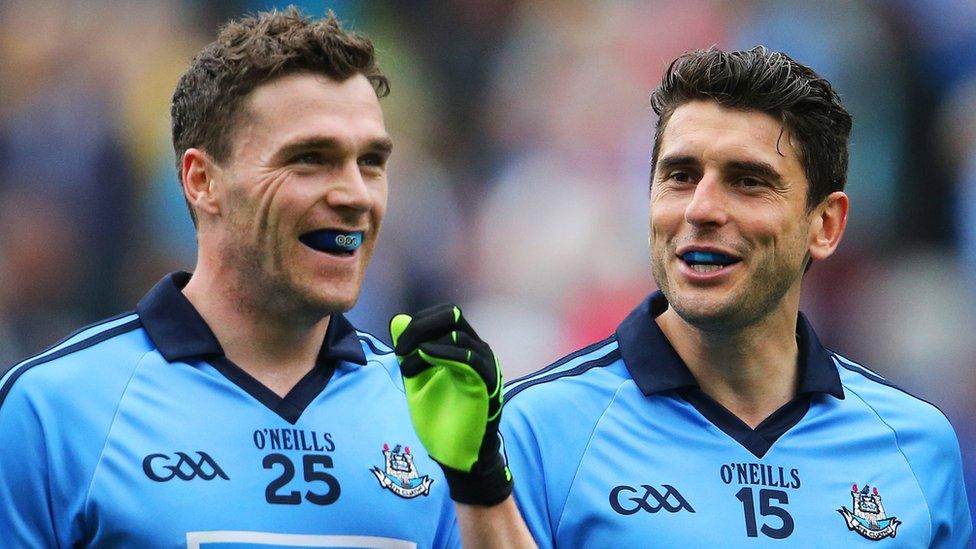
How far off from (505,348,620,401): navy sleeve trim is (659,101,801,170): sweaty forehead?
52cm

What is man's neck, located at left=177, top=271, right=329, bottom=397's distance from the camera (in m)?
3.29

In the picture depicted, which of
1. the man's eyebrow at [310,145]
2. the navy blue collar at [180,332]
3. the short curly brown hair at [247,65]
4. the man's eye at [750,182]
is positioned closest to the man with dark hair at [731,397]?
the man's eye at [750,182]

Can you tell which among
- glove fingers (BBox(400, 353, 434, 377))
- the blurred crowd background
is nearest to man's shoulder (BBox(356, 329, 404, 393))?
glove fingers (BBox(400, 353, 434, 377))

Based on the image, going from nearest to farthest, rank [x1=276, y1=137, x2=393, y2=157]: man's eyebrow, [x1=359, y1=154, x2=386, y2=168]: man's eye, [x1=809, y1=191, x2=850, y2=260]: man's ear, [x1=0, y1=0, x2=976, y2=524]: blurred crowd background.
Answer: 1. [x1=276, y1=137, x2=393, y2=157]: man's eyebrow
2. [x1=359, y1=154, x2=386, y2=168]: man's eye
3. [x1=809, y1=191, x2=850, y2=260]: man's ear
4. [x1=0, y1=0, x2=976, y2=524]: blurred crowd background

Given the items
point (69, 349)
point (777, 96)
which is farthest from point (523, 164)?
point (69, 349)

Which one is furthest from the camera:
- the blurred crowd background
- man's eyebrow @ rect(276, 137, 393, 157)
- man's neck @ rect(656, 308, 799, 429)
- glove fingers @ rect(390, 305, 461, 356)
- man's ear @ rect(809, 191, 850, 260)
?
the blurred crowd background

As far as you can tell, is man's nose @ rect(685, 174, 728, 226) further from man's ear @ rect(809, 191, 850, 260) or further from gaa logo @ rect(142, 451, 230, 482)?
gaa logo @ rect(142, 451, 230, 482)

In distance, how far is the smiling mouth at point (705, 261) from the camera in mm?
3457

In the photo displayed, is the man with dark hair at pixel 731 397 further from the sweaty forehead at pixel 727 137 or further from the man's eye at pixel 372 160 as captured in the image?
the man's eye at pixel 372 160

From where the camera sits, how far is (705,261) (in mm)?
3461

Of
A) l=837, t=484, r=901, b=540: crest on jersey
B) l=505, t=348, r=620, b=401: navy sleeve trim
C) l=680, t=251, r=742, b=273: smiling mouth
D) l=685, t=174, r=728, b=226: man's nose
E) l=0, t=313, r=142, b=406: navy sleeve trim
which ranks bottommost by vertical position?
l=837, t=484, r=901, b=540: crest on jersey

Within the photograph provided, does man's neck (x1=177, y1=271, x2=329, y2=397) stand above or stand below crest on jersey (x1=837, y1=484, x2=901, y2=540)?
above

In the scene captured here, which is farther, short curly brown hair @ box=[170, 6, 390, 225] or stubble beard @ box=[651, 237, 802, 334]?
stubble beard @ box=[651, 237, 802, 334]

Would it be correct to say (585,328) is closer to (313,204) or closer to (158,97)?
(158,97)
